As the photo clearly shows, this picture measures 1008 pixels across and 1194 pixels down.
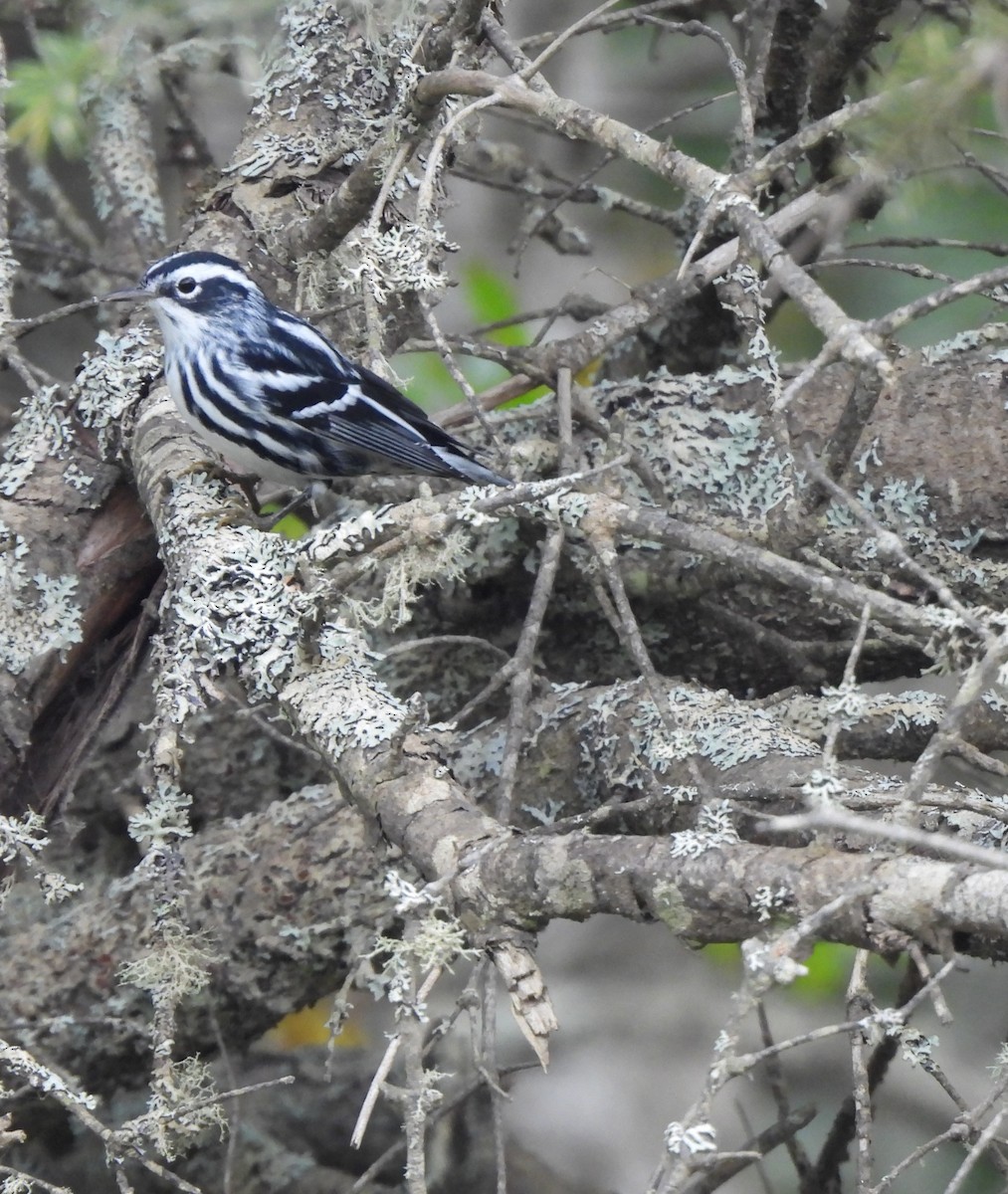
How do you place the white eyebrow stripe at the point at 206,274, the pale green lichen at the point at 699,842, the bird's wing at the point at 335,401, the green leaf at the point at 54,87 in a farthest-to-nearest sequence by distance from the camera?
the bird's wing at the point at 335,401, the white eyebrow stripe at the point at 206,274, the pale green lichen at the point at 699,842, the green leaf at the point at 54,87


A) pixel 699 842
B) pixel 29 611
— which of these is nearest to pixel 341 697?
pixel 699 842

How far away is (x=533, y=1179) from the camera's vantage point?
373 cm

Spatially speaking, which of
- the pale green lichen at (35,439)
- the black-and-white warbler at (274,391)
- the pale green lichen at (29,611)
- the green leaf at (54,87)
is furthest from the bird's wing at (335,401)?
the green leaf at (54,87)

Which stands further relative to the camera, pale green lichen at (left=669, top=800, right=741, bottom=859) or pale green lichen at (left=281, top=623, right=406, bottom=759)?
pale green lichen at (left=281, top=623, right=406, bottom=759)

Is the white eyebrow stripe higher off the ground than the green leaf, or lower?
higher

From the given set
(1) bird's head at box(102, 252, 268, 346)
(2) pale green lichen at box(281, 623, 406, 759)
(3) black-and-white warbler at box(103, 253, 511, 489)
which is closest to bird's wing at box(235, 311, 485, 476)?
(3) black-and-white warbler at box(103, 253, 511, 489)

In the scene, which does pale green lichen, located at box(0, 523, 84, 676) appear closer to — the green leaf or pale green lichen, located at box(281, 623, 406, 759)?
pale green lichen, located at box(281, 623, 406, 759)

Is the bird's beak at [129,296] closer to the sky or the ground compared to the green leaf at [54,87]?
closer to the sky

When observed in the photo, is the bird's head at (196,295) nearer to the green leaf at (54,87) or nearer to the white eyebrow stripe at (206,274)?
the white eyebrow stripe at (206,274)

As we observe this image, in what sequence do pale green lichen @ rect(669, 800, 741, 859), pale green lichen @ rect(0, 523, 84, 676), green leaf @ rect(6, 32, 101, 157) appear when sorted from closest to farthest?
green leaf @ rect(6, 32, 101, 157) < pale green lichen @ rect(669, 800, 741, 859) < pale green lichen @ rect(0, 523, 84, 676)

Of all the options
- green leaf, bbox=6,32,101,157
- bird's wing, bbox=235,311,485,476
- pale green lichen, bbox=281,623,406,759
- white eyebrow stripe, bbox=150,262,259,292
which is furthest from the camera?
bird's wing, bbox=235,311,485,476

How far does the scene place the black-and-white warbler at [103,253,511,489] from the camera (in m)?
3.23

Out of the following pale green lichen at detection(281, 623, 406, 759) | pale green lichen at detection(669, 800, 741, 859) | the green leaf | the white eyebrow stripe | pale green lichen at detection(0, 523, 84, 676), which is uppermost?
the white eyebrow stripe

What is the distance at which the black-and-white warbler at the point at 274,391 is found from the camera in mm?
3230
